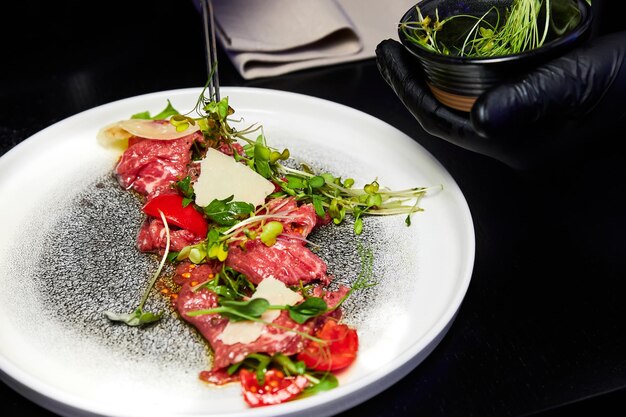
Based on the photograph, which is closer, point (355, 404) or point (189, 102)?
point (355, 404)

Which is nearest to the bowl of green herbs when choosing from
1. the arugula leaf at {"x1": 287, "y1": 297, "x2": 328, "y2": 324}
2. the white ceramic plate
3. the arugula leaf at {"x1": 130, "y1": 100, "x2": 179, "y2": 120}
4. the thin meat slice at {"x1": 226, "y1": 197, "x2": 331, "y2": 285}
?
the white ceramic plate

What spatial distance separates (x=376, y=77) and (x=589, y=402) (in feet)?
4.68

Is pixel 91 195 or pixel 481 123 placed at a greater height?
pixel 481 123

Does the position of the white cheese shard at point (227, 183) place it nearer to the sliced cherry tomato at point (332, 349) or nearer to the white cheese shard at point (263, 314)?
the white cheese shard at point (263, 314)

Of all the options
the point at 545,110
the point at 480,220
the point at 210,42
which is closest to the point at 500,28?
the point at 545,110

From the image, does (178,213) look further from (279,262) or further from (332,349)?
(332,349)

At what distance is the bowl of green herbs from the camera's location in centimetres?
171

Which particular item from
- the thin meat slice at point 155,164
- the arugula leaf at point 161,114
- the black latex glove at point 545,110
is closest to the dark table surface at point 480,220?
the black latex glove at point 545,110

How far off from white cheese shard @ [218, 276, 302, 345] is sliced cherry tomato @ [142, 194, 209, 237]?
1.00 feet

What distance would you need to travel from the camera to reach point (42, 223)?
196 cm

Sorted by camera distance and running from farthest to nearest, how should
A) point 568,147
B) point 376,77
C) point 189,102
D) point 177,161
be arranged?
point 376,77
point 189,102
point 177,161
point 568,147

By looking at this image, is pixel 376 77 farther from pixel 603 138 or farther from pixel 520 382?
pixel 520 382

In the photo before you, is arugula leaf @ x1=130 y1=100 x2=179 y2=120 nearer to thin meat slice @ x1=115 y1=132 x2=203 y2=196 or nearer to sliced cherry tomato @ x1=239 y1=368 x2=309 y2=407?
thin meat slice @ x1=115 y1=132 x2=203 y2=196

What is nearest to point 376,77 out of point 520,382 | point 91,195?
point 91,195
